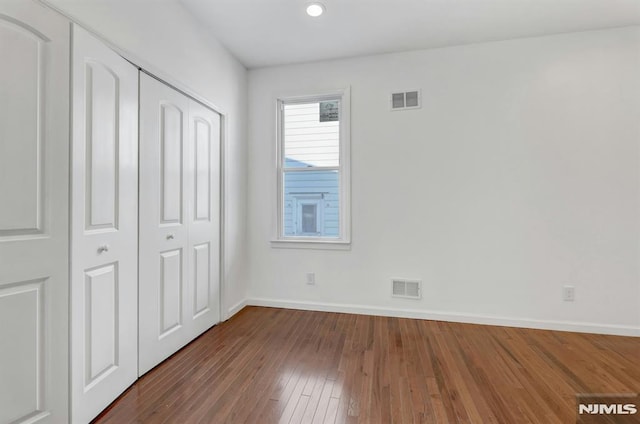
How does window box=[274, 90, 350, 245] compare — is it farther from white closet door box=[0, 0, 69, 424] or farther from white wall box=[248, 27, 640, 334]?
white closet door box=[0, 0, 69, 424]

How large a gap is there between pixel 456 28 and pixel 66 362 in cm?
371

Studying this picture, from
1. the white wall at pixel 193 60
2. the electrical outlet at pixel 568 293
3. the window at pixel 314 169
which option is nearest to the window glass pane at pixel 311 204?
the window at pixel 314 169

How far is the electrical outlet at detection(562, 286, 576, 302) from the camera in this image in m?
2.84

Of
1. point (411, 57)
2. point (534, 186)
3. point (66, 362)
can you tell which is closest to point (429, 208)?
point (534, 186)

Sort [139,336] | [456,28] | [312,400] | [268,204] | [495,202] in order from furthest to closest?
[268,204]
[495,202]
[456,28]
[139,336]
[312,400]

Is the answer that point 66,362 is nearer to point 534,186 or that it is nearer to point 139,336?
point 139,336

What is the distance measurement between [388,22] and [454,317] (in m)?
2.88

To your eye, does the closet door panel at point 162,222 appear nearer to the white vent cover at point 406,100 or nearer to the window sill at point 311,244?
the window sill at point 311,244

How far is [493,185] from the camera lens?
298cm

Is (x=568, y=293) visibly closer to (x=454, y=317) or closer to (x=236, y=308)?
(x=454, y=317)

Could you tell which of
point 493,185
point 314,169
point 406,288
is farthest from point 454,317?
point 314,169

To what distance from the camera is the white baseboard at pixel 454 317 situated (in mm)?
2756

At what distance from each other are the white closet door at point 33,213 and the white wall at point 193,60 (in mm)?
257

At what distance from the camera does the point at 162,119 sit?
87.2 inches
